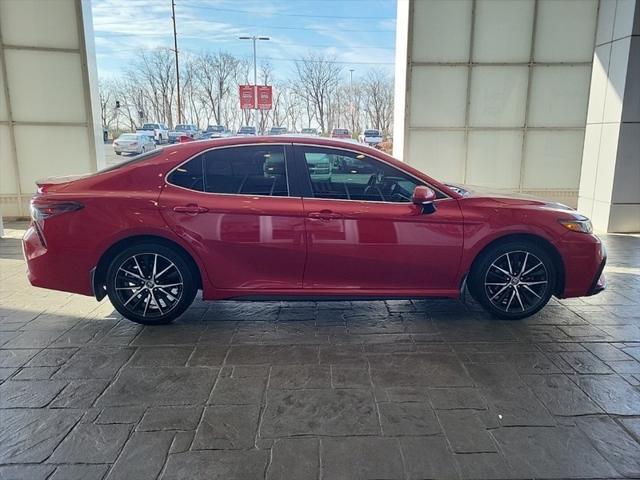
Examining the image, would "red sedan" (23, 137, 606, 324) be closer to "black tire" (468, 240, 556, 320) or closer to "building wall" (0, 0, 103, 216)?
"black tire" (468, 240, 556, 320)

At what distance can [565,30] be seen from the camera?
9234mm

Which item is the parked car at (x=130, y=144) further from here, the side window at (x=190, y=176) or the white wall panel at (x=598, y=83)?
the side window at (x=190, y=176)

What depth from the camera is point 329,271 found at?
13.5 feet

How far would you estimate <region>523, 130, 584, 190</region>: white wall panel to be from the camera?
9.64 meters

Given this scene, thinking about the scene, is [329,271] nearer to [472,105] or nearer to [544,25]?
[472,105]

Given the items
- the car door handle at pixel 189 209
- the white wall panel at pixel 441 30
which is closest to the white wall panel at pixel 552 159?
the white wall panel at pixel 441 30

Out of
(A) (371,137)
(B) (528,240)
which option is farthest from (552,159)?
(A) (371,137)

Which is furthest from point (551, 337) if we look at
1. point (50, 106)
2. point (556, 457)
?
point (50, 106)

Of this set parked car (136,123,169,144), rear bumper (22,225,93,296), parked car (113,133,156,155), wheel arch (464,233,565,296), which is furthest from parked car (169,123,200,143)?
wheel arch (464,233,565,296)

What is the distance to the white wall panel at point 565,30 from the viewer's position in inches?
359

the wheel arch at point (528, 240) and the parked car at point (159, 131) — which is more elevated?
the parked car at point (159, 131)

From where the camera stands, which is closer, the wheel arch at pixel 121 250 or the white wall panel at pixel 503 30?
the wheel arch at pixel 121 250

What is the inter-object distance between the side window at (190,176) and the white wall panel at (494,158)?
683 centimetres

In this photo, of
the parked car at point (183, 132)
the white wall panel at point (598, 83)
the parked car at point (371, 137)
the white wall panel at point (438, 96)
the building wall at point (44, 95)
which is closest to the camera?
the white wall panel at point (598, 83)
